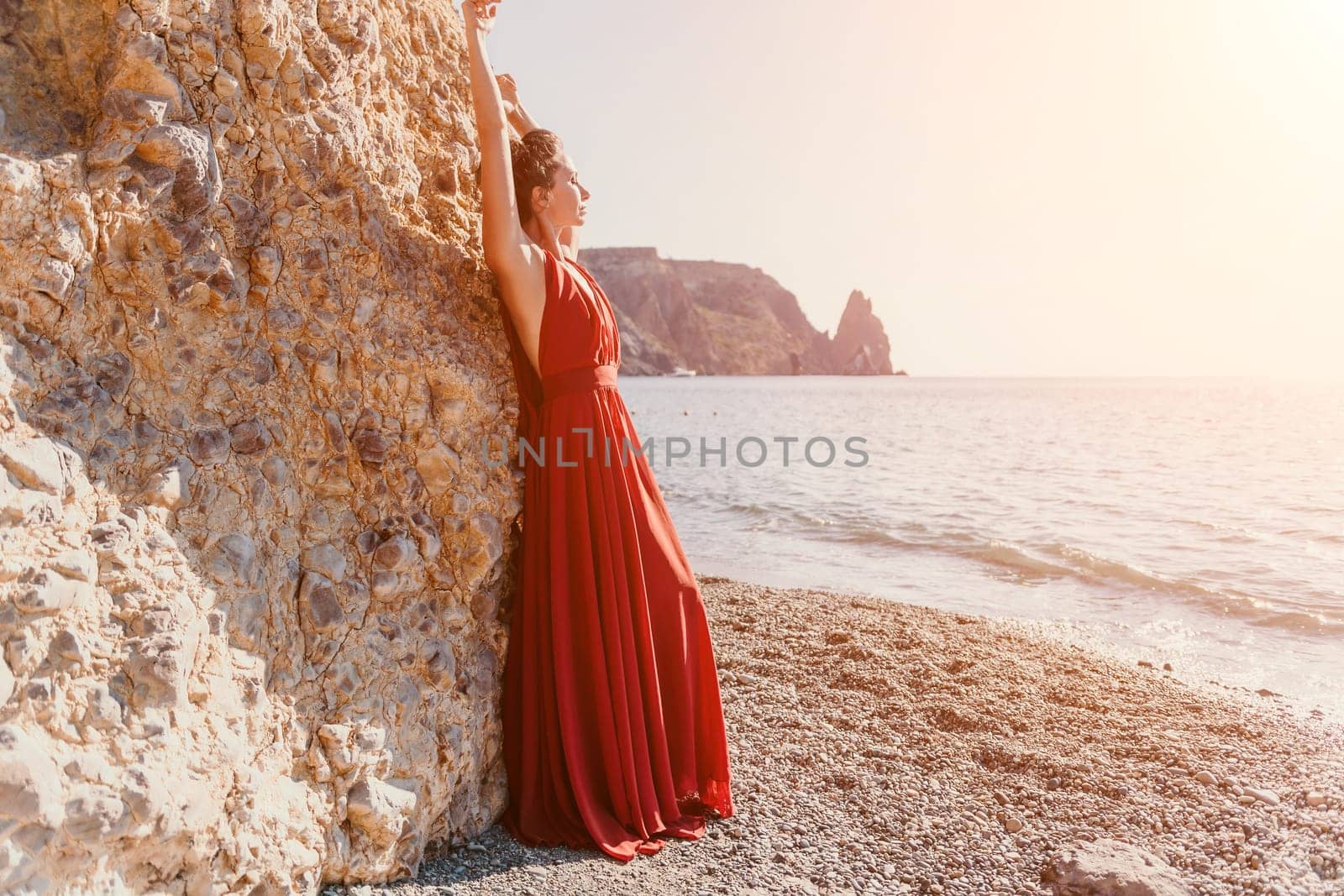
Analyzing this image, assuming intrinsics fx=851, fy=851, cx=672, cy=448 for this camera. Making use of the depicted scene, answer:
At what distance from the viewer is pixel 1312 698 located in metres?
5.47

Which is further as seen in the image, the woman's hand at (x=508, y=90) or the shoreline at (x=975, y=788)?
the woman's hand at (x=508, y=90)

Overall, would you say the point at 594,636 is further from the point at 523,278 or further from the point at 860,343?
the point at 860,343

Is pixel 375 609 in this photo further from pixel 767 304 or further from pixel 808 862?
pixel 767 304

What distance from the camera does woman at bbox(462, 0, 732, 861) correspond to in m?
2.86

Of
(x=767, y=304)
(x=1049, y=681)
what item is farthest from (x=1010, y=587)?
(x=767, y=304)

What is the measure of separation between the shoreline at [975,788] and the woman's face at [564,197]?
221 centimetres

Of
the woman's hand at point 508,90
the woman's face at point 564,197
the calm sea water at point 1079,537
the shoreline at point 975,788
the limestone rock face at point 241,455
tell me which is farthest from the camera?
the calm sea water at point 1079,537

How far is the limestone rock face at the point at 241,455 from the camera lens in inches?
69.4

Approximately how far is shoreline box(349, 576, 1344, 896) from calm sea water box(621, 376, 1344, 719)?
150cm

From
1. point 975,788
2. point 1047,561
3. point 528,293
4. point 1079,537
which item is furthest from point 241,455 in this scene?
point 1079,537

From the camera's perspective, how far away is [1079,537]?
1098 cm

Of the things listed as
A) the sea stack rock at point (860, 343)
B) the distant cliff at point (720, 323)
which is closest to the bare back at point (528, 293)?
the distant cliff at point (720, 323)

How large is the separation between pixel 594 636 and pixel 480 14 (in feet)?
7.09

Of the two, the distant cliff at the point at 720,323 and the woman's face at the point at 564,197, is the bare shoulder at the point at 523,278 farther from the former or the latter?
the distant cliff at the point at 720,323
